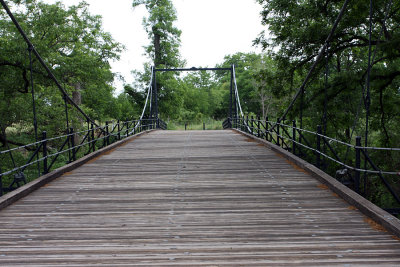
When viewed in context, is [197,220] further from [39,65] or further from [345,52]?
[345,52]

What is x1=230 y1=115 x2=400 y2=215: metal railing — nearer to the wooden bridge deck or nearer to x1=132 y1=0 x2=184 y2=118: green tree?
the wooden bridge deck

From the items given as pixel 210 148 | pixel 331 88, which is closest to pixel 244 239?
pixel 210 148

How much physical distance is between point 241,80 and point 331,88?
45543mm

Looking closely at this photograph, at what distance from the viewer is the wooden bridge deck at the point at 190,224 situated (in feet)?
10.1

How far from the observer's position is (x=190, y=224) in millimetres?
3910

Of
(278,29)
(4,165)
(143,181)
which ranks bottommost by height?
(4,165)

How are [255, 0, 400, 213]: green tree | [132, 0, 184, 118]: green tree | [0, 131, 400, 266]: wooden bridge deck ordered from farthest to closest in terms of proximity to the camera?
[132, 0, 184, 118]: green tree → [255, 0, 400, 213]: green tree → [0, 131, 400, 266]: wooden bridge deck

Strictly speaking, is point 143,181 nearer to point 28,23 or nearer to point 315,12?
point 315,12

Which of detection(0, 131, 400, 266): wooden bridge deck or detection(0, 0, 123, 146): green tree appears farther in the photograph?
detection(0, 0, 123, 146): green tree

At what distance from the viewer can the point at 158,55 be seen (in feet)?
112

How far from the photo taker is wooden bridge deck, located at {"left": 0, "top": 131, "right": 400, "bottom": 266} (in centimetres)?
309

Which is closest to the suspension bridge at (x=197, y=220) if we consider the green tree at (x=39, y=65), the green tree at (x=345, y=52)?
the green tree at (x=345, y=52)

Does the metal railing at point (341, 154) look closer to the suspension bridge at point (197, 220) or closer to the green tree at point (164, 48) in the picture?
the suspension bridge at point (197, 220)

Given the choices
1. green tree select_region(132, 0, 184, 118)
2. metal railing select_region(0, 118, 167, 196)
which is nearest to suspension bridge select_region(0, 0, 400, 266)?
metal railing select_region(0, 118, 167, 196)
